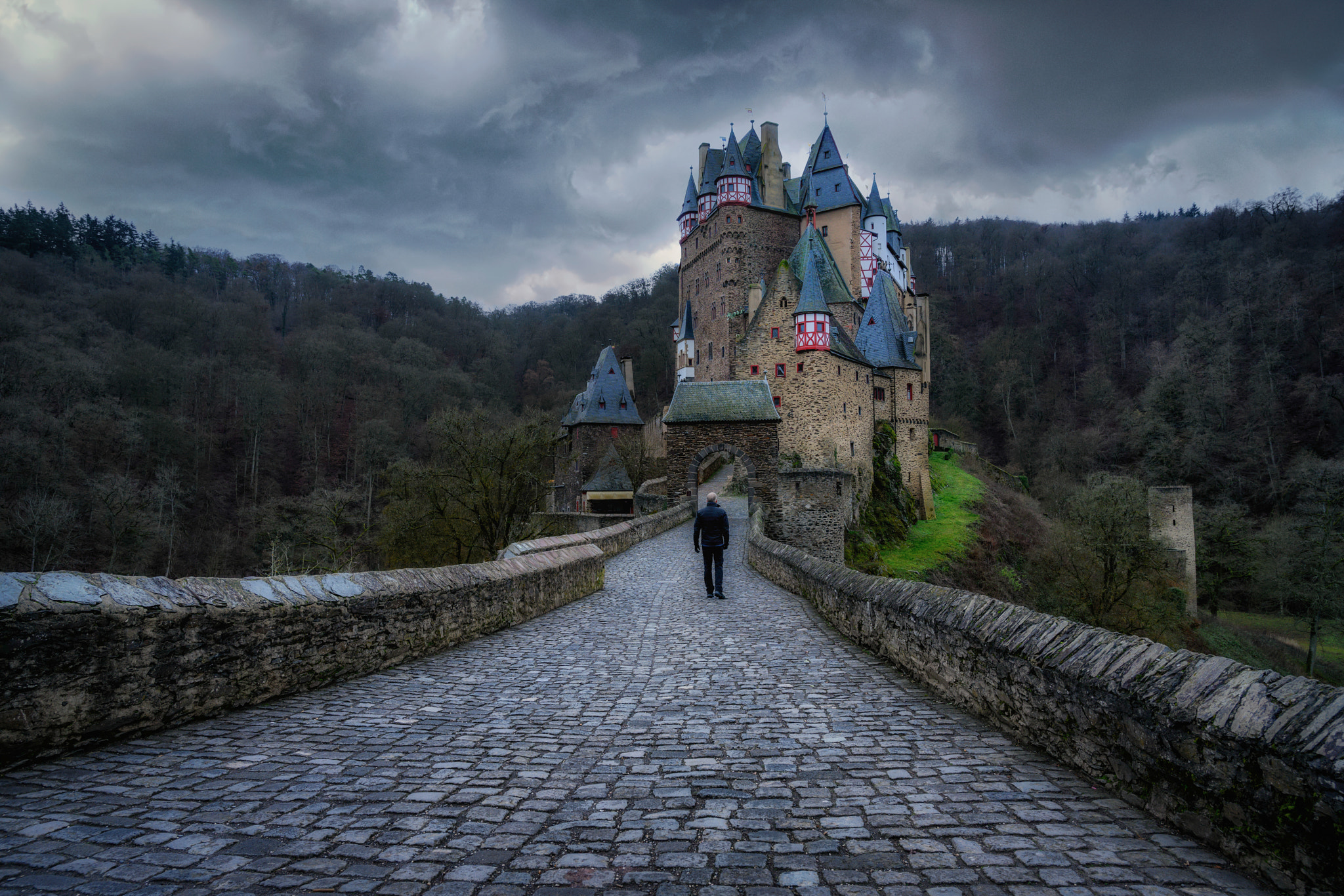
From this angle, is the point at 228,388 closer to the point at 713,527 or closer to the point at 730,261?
the point at 730,261

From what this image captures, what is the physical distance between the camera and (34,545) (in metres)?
26.5

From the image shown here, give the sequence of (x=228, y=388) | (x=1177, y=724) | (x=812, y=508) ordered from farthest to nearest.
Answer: (x=228, y=388) < (x=812, y=508) < (x=1177, y=724)

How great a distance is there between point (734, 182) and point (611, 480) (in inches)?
963

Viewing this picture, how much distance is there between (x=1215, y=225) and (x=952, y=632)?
90.1 meters

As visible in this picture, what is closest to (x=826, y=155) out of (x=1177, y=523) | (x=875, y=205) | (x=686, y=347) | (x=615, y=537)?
(x=875, y=205)

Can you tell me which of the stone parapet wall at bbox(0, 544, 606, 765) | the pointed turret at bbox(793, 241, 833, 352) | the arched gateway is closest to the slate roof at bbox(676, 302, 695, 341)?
the pointed turret at bbox(793, 241, 833, 352)

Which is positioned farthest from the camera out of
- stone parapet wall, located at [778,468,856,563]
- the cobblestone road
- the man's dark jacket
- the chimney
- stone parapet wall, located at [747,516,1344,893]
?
the chimney

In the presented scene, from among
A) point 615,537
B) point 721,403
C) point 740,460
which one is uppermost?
point 721,403

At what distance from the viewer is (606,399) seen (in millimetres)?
48562

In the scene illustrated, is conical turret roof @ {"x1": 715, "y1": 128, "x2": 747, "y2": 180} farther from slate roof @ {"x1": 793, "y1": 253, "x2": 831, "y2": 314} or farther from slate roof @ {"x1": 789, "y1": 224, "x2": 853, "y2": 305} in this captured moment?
slate roof @ {"x1": 793, "y1": 253, "x2": 831, "y2": 314}

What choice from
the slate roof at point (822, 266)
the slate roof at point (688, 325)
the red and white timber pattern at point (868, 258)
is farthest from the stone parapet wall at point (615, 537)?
the slate roof at point (688, 325)

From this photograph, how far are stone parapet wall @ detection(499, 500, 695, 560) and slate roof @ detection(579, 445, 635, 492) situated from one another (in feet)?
40.3

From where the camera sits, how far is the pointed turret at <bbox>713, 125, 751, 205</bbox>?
47969 mm

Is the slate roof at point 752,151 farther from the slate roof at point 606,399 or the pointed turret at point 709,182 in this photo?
the slate roof at point 606,399
